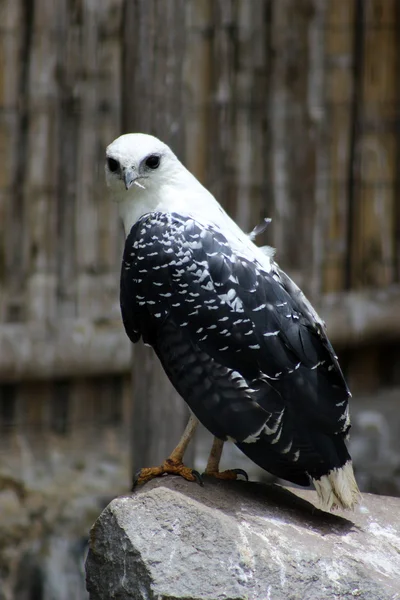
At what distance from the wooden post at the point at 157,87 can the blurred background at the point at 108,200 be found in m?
0.88

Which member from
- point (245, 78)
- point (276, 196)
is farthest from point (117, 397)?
point (245, 78)

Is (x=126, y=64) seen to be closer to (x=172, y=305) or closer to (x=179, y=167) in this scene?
(x=179, y=167)

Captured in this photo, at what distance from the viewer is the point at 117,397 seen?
5941mm

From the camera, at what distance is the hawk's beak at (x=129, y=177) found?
12.9ft

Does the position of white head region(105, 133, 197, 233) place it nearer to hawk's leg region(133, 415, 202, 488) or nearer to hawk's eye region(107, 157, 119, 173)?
hawk's eye region(107, 157, 119, 173)

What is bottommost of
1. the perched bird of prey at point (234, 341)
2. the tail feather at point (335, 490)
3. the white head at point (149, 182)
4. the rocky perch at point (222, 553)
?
the rocky perch at point (222, 553)

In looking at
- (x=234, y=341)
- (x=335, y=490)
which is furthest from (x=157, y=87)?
(x=335, y=490)

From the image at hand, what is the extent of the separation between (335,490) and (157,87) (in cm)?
162

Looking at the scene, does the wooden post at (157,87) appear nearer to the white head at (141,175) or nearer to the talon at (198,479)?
the white head at (141,175)

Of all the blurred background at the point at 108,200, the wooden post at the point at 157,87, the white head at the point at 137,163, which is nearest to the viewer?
the white head at the point at 137,163

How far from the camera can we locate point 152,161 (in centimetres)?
403

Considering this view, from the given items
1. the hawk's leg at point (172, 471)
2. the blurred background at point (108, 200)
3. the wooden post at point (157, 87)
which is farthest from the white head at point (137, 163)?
the blurred background at point (108, 200)

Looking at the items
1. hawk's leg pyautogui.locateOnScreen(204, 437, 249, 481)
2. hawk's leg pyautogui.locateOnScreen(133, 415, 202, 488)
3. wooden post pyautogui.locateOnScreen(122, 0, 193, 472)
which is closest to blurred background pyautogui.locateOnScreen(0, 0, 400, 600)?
wooden post pyautogui.locateOnScreen(122, 0, 193, 472)

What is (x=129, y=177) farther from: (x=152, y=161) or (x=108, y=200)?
(x=108, y=200)
